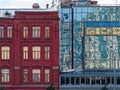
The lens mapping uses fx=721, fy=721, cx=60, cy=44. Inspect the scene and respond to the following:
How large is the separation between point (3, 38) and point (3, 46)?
1.27 m

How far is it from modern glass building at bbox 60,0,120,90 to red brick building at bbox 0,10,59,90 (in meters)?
3.21

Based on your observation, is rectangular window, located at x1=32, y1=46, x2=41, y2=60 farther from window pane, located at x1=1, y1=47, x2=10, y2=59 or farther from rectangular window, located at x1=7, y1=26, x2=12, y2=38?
rectangular window, located at x1=7, y1=26, x2=12, y2=38

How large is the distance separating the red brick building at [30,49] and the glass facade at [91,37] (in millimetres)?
4334

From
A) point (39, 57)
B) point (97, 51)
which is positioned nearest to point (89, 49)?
point (97, 51)

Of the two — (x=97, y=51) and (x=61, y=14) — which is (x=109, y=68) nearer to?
(x=97, y=51)

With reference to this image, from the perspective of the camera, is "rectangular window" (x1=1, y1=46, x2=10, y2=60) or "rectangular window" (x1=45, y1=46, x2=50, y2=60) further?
"rectangular window" (x1=1, y1=46, x2=10, y2=60)

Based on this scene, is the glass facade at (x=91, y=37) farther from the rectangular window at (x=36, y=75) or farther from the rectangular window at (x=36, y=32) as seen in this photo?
the rectangular window at (x=36, y=32)

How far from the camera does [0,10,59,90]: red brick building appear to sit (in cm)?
11400

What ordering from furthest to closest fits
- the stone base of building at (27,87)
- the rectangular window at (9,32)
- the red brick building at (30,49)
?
1. the rectangular window at (9,32)
2. the red brick building at (30,49)
3. the stone base of building at (27,87)

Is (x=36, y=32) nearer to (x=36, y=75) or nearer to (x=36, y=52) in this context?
(x=36, y=52)

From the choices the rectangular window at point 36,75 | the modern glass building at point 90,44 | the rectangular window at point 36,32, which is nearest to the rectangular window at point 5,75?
the rectangular window at point 36,75

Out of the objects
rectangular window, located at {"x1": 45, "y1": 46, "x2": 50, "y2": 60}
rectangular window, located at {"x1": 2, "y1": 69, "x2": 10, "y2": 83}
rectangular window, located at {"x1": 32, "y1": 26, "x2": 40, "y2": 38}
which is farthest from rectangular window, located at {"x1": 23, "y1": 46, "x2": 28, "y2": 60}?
rectangular window, located at {"x1": 2, "y1": 69, "x2": 10, "y2": 83}

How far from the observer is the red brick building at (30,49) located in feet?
374

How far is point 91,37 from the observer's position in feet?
383
